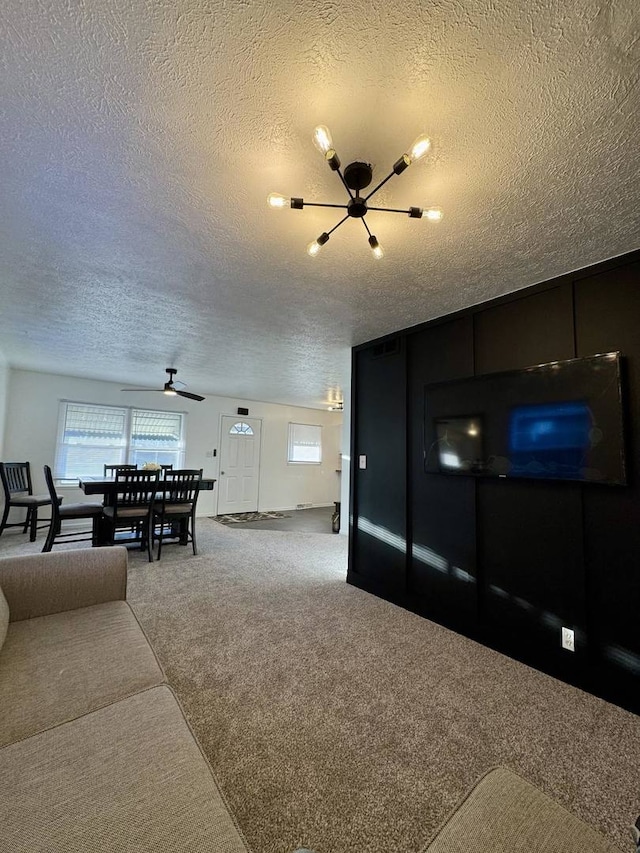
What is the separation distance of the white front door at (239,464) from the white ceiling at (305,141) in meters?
4.75

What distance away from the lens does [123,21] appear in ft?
3.28

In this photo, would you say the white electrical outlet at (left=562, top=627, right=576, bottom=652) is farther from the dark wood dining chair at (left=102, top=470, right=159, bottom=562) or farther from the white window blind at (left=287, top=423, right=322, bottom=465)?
the white window blind at (left=287, top=423, right=322, bottom=465)

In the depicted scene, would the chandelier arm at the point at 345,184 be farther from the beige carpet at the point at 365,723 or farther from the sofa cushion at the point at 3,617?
the beige carpet at the point at 365,723

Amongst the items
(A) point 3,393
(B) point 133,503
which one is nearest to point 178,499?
(B) point 133,503

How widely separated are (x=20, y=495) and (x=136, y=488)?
7.54 ft

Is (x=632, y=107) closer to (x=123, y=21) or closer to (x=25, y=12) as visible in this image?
(x=123, y=21)

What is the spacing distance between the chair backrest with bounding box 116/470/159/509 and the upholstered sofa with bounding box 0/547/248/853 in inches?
100

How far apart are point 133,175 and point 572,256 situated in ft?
7.71

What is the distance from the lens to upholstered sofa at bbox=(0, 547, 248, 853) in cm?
75

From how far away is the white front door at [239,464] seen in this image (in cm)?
720

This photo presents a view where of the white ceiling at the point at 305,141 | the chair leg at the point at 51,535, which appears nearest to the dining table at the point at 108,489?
the chair leg at the point at 51,535

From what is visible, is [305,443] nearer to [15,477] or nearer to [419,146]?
[15,477]

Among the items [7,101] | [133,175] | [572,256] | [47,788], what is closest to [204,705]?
[47,788]

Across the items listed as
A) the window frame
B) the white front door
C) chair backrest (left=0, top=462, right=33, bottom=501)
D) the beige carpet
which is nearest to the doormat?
the white front door
